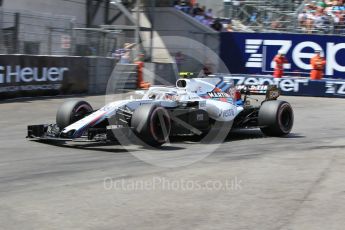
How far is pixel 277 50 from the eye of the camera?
2536 cm

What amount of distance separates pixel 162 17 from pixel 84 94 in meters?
10.7

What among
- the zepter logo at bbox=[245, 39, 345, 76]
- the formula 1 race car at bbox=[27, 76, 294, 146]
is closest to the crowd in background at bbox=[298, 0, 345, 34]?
the zepter logo at bbox=[245, 39, 345, 76]

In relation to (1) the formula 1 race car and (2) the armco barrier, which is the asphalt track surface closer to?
(1) the formula 1 race car

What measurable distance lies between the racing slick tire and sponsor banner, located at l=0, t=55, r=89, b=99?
824 cm

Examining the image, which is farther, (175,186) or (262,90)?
(262,90)

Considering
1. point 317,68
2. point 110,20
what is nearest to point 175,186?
point 317,68

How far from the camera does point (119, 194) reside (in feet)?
19.9

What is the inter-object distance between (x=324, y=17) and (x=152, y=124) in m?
18.9

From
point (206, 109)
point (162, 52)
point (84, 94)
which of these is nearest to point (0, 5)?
point (84, 94)

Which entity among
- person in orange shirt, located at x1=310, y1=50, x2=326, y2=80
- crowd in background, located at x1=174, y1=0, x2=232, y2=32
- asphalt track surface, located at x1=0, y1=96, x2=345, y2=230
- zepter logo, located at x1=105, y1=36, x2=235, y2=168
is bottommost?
asphalt track surface, located at x1=0, y1=96, x2=345, y2=230

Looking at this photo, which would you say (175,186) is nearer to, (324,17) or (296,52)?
(296,52)

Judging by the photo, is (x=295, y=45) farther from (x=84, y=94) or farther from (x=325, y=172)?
(x=325, y=172)

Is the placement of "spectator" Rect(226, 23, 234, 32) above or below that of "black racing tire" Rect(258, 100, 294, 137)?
above

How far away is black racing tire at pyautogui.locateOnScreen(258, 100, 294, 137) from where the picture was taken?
10.4m
